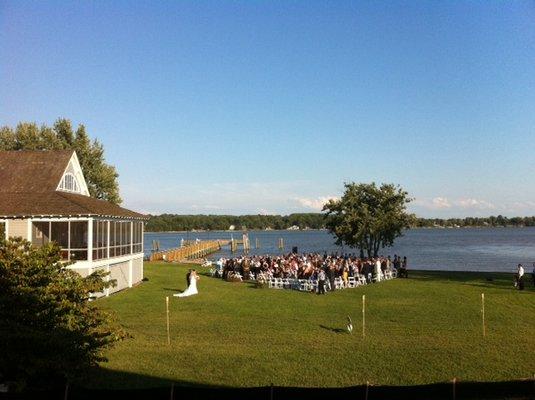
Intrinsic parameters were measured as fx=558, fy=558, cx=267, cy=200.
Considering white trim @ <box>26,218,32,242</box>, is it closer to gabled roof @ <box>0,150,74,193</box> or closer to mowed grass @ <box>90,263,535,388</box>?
gabled roof @ <box>0,150,74,193</box>

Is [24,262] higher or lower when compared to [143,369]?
higher

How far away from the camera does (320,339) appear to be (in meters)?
17.2

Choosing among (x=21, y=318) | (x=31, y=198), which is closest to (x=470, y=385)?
(x=21, y=318)

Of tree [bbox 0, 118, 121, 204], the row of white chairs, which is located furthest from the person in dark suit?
tree [bbox 0, 118, 121, 204]

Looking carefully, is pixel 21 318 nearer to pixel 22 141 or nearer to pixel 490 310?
pixel 490 310

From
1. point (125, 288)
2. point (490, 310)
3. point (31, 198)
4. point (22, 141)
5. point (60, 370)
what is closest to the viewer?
point (60, 370)

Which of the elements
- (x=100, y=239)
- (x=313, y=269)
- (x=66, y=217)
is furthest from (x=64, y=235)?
(x=313, y=269)

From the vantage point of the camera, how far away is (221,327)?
1938 centimetres

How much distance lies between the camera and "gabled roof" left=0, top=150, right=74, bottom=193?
31188mm

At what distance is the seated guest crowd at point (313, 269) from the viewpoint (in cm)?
3158

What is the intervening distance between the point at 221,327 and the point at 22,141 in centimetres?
3907

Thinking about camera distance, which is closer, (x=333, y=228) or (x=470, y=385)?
(x=470, y=385)

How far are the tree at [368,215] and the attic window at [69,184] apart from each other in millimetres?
20781

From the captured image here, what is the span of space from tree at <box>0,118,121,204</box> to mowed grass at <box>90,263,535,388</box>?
28.0 metres
